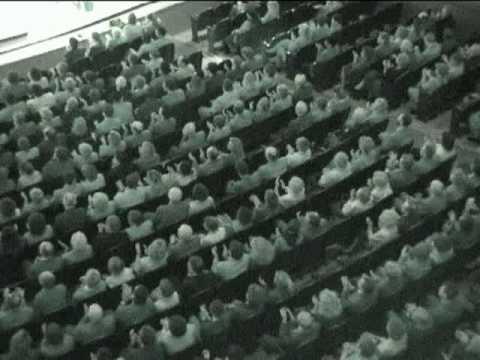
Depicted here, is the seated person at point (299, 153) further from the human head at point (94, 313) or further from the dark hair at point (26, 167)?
the human head at point (94, 313)

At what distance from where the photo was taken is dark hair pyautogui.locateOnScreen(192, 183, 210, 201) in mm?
10023

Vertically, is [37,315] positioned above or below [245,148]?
above

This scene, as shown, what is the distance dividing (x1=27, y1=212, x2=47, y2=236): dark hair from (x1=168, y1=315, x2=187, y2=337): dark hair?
237cm

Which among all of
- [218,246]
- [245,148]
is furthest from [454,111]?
[218,246]

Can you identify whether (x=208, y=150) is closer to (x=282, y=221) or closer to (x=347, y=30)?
(x=282, y=221)

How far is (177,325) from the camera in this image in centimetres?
809

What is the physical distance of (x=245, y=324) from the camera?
8477 mm

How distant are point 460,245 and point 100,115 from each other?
228 inches

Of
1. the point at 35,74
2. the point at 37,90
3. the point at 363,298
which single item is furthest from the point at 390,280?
the point at 35,74

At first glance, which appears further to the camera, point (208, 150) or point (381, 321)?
point (208, 150)

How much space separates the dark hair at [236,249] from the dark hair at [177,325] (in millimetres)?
1153

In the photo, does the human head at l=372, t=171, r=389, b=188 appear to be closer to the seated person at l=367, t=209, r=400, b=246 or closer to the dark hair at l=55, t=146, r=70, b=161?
the seated person at l=367, t=209, r=400, b=246

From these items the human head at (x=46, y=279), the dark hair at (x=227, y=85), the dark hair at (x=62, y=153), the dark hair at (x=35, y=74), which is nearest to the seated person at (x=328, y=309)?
the human head at (x=46, y=279)

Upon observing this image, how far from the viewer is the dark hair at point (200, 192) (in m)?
10.0
